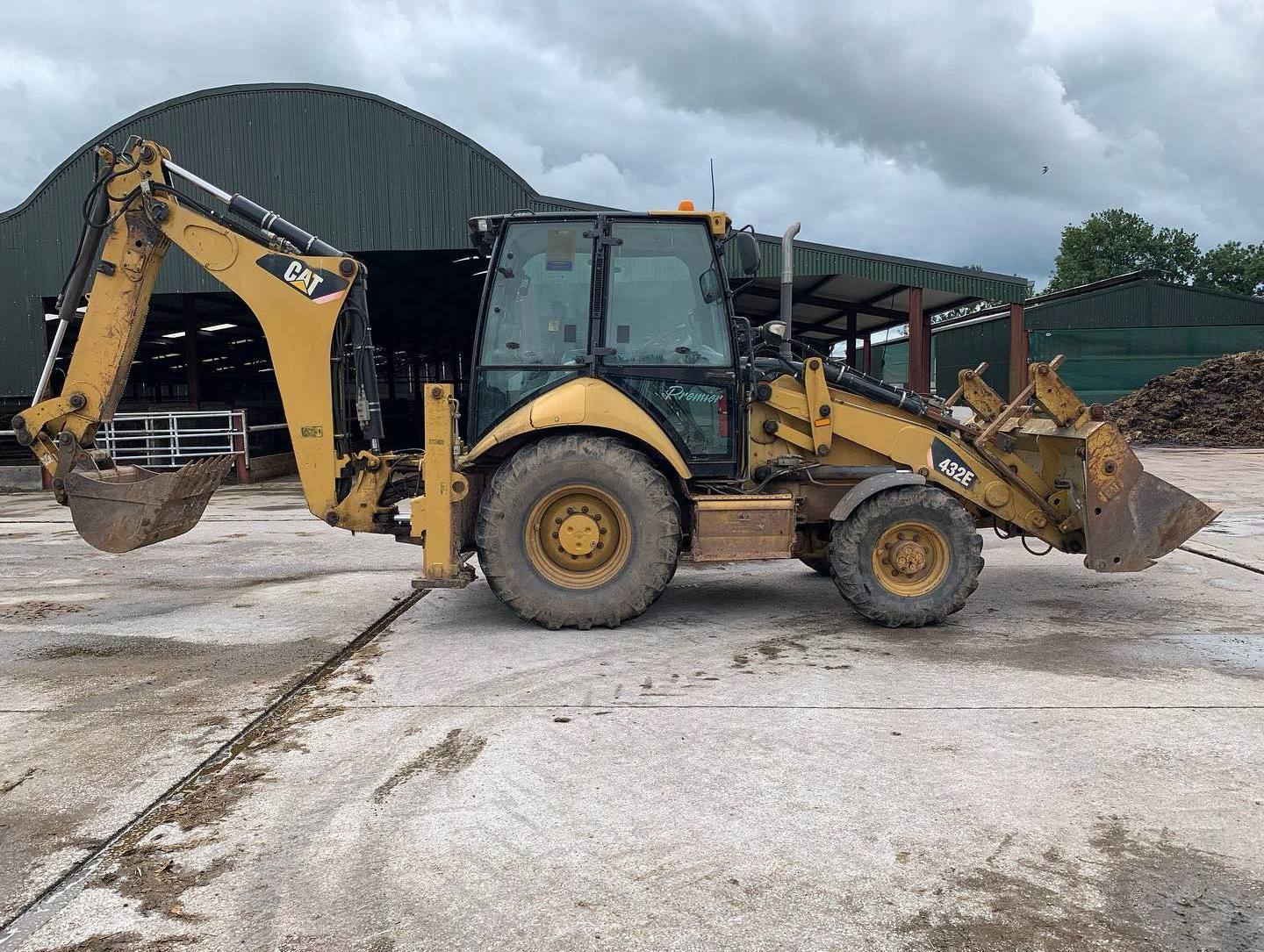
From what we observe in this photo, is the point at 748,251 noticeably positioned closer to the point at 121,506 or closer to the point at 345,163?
the point at 121,506

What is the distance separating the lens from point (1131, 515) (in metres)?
6.04

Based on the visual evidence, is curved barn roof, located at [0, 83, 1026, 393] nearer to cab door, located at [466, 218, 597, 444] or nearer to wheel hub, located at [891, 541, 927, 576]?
cab door, located at [466, 218, 597, 444]

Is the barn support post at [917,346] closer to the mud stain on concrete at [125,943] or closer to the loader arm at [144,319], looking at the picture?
the loader arm at [144,319]

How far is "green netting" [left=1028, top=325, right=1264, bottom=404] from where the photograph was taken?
3136 centimetres

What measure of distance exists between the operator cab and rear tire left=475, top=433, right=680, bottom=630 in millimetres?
455

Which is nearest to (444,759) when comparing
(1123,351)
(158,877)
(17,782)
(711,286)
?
(158,877)

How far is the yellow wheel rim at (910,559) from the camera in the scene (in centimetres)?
611

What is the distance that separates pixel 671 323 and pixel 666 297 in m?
0.17

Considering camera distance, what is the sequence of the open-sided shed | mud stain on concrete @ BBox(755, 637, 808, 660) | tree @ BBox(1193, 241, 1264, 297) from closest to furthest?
mud stain on concrete @ BBox(755, 637, 808, 660) < the open-sided shed < tree @ BBox(1193, 241, 1264, 297)

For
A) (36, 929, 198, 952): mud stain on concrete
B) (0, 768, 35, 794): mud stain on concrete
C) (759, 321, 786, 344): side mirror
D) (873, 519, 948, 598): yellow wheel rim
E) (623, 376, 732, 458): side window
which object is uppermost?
(759, 321, 786, 344): side mirror

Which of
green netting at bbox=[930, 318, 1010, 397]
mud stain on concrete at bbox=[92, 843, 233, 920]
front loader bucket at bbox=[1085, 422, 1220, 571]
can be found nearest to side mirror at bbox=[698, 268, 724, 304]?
front loader bucket at bbox=[1085, 422, 1220, 571]

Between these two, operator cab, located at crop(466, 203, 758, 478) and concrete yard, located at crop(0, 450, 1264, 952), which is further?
operator cab, located at crop(466, 203, 758, 478)

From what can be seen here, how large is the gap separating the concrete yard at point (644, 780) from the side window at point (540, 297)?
1.84 meters

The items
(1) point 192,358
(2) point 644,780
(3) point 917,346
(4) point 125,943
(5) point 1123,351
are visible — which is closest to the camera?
(4) point 125,943
